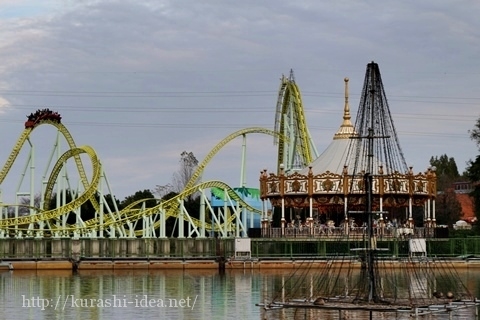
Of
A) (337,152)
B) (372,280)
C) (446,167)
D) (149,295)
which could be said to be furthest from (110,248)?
(446,167)

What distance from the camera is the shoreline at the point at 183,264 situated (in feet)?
210

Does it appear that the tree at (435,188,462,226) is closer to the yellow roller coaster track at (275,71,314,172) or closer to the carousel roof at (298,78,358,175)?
the yellow roller coaster track at (275,71,314,172)

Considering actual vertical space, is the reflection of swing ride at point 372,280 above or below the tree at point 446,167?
below

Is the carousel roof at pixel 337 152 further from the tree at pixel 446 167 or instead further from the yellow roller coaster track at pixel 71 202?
the tree at pixel 446 167

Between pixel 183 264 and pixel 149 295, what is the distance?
21.1 m

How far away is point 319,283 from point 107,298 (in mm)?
11054

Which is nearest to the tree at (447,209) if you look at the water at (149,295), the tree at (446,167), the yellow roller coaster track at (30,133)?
the tree at (446,167)

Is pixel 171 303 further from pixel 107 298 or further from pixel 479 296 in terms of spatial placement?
pixel 479 296

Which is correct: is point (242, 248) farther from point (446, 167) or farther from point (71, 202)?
point (446, 167)

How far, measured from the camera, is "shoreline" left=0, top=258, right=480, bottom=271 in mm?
63969

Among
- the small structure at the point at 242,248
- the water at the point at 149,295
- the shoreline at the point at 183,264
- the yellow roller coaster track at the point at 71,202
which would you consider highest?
the yellow roller coaster track at the point at 71,202

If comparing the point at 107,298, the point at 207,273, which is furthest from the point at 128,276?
the point at 107,298

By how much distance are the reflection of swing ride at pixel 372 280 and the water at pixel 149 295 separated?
0.65 meters

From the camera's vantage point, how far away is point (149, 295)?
44344 millimetres
